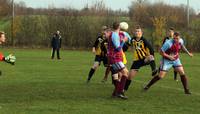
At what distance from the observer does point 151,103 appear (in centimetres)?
1163

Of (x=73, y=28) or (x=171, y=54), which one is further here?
(x=73, y=28)

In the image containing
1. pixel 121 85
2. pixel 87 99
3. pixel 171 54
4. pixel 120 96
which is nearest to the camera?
pixel 87 99

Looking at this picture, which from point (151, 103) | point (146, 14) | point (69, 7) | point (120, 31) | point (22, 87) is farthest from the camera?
point (146, 14)

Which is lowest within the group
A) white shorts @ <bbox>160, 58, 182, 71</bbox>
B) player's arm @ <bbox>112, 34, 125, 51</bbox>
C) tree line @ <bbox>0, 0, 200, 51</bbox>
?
tree line @ <bbox>0, 0, 200, 51</bbox>

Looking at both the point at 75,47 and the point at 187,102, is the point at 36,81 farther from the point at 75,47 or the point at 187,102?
the point at 75,47

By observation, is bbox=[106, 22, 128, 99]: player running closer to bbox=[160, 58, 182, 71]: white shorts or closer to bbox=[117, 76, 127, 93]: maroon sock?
bbox=[117, 76, 127, 93]: maroon sock

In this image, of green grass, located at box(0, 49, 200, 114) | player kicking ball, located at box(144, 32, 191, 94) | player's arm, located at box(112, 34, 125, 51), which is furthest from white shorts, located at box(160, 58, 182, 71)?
player's arm, located at box(112, 34, 125, 51)

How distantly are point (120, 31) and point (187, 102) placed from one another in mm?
2576

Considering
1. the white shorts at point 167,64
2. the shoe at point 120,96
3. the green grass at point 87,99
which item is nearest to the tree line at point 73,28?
the green grass at point 87,99

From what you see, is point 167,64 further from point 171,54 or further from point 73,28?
point 73,28

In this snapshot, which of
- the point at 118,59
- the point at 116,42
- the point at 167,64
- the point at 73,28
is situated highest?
the point at 116,42

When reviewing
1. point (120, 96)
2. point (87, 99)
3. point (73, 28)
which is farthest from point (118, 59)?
point (73, 28)

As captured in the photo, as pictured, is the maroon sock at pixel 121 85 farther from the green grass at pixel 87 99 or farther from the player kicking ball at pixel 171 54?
the player kicking ball at pixel 171 54

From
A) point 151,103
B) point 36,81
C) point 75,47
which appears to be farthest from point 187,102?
point 75,47
